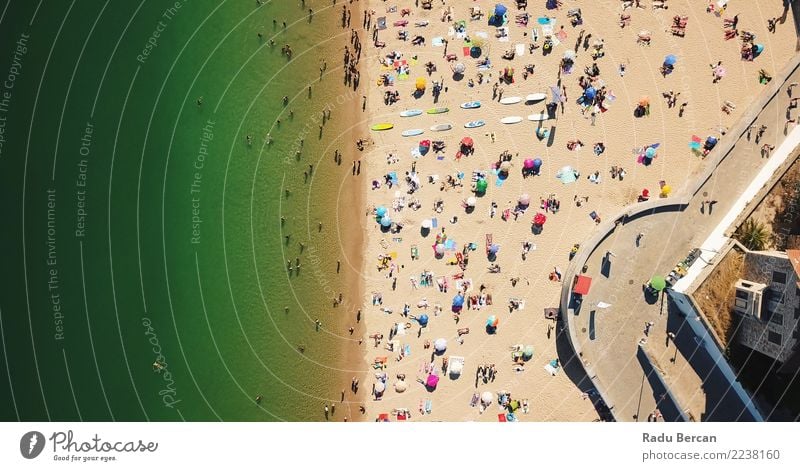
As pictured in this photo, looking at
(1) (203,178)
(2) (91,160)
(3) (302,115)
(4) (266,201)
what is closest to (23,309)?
(2) (91,160)

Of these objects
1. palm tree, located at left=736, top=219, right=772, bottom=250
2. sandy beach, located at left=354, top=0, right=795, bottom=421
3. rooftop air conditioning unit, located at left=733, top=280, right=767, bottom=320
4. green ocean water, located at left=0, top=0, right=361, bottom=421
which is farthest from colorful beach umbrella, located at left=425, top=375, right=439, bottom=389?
palm tree, located at left=736, top=219, right=772, bottom=250

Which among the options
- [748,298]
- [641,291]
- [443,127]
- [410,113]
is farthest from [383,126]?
[748,298]

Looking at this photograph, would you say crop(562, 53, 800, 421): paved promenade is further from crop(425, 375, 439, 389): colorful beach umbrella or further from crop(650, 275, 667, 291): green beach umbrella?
crop(425, 375, 439, 389): colorful beach umbrella

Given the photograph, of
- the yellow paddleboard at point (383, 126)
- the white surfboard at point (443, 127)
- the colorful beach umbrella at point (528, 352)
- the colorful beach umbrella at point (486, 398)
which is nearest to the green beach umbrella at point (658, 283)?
the colorful beach umbrella at point (528, 352)

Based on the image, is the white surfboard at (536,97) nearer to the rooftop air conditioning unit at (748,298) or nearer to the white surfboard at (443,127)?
the white surfboard at (443,127)

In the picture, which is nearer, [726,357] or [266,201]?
[726,357]

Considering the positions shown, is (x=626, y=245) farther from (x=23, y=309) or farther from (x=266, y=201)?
(x=23, y=309)
